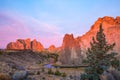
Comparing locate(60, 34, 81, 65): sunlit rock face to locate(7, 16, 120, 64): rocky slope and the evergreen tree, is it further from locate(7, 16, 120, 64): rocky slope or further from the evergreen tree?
the evergreen tree

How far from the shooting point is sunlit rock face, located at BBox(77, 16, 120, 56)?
174 feet

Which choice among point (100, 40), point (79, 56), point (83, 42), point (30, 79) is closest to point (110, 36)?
point (83, 42)

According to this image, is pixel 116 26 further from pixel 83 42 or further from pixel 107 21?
pixel 83 42

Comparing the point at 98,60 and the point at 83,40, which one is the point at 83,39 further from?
the point at 98,60

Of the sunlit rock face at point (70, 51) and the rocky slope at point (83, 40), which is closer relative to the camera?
the sunlit rock face at point (70, 51)

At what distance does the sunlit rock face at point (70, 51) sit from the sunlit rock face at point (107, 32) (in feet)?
A: 7.88

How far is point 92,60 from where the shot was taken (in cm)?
1355

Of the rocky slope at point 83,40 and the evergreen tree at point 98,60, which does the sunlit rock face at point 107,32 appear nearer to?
the rocky slope at point 83,40

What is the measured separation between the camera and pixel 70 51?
164ft

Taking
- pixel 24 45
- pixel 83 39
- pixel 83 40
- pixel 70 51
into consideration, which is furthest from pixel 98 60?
pixel 24 45

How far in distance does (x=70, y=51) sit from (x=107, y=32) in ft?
40.9

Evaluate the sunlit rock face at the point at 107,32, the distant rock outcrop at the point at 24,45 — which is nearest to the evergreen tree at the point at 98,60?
the sunlit rock face at the point at 107,32

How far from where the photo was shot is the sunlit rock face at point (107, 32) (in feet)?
174

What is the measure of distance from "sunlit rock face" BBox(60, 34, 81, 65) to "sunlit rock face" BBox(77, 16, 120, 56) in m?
2.40
